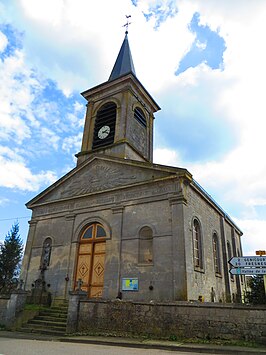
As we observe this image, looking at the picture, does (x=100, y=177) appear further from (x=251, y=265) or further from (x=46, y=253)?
(x=251, y=265)

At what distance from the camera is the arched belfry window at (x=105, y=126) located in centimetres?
1842

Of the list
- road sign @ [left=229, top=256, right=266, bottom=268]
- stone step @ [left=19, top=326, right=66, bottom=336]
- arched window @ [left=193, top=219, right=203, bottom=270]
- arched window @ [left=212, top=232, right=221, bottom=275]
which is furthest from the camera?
arched window @ [left=212, top=232, right=221, bottom=275]

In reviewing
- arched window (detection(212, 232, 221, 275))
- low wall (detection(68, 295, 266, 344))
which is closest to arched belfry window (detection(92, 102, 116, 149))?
arched window (detection(212, 232, 221, 275))

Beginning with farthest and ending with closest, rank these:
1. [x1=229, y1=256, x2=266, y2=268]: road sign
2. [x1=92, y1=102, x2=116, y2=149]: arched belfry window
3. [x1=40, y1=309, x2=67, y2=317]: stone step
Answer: [x1=92, y1=102, x2=116, y2=149]: arched belfry window, [x1=40, y1=309, x2=67, y2=317]: stone step, [x1=229, y1=256, x2=266, y2=268]: road sign

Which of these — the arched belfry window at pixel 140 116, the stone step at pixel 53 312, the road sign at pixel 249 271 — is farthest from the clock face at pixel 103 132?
the road sign at pixel 249 271

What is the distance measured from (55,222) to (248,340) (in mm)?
11439

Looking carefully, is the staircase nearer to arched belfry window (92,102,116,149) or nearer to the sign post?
the sign post

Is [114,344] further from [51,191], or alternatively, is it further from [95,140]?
[95,140]

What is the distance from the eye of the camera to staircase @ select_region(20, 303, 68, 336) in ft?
34.9

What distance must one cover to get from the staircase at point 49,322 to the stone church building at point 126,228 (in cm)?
148

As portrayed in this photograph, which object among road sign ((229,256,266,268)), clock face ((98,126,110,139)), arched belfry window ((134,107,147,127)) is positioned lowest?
road sign ((229,256,266,268))

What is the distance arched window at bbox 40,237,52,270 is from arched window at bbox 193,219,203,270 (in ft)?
25.3

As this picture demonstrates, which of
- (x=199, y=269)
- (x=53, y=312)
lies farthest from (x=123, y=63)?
(x=53, y=312)

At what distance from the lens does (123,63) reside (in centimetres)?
2277
